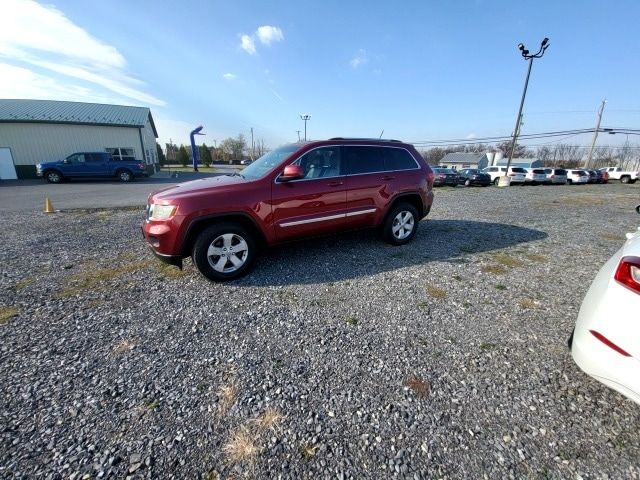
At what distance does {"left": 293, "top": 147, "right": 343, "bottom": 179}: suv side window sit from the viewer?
Result: 13.4 ft

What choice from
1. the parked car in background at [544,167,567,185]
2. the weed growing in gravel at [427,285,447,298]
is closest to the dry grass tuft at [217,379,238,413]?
the weed growing in gravel at [427,285,447,298]

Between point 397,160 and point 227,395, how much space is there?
4.21 meters

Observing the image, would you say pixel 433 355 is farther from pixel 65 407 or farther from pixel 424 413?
pixel 65 407

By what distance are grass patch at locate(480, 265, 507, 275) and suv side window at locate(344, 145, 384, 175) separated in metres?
2.17

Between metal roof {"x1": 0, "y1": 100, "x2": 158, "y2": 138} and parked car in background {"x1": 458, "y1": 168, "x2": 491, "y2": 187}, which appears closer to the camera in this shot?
metal roof {"x1": 0, "y1": 100, "x2": 158, "y2": 138}

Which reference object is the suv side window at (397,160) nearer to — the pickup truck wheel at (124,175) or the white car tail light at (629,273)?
the white car tail light at (629,273)

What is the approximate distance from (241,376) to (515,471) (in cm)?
180

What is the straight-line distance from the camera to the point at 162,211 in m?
3.43

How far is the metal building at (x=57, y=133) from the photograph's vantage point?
2027 centimetres

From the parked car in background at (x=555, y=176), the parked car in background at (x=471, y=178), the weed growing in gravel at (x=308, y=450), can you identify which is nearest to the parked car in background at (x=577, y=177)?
the parked car in background at (x=555, y=176)

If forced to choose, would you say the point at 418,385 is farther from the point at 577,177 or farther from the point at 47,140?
the point at 577,177

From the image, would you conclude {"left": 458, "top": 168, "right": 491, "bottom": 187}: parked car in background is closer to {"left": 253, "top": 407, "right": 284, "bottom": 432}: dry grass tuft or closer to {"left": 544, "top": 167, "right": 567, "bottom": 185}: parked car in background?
{"left": 544, "top": 167, "right": 567, "bottom": 185}: parked car in background

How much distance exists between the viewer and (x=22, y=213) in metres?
8.26

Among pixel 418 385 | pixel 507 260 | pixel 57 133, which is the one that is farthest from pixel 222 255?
pixel 57 133
